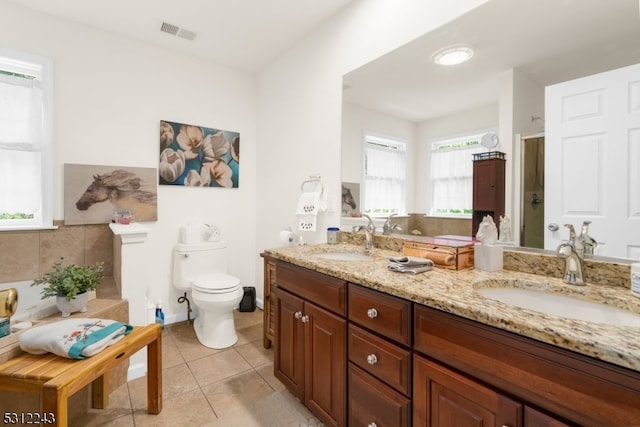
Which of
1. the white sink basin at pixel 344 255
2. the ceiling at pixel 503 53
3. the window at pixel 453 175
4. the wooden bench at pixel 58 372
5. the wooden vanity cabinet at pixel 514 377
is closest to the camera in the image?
the wooden vanity cabinet at pixel 514 377

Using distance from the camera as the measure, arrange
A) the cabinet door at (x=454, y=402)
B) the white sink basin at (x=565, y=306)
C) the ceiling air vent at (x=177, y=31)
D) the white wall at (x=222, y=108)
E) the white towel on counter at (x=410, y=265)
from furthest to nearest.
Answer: the ceiling air vent at (x=177, y=31), the white wall at (x=222, y=108), the white towel on counter at (x=410, y=265), the white sink basin at (x=565, y=306), the cabinet door at (x=454, y=402)

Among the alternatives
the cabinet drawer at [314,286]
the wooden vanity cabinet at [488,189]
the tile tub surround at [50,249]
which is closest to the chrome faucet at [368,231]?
the cabinet drawer at [314,286]

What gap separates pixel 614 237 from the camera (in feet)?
3.74

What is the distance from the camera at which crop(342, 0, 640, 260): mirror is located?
1172 millimetres

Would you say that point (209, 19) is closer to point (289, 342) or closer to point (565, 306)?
point (289, 342)

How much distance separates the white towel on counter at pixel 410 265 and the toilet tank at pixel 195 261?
203 centimetres

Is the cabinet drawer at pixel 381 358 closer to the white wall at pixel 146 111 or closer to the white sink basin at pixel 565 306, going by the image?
the white sink basin at pixel 565 306

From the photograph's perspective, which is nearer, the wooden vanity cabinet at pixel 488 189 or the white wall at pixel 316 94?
the wooden vanity cabinet at pixel 488 189

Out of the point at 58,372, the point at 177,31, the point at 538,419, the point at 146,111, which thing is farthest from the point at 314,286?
the point at 177,31

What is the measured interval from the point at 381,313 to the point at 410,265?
0.27 meters

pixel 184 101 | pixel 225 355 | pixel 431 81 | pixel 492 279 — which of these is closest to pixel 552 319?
pixel 492 279

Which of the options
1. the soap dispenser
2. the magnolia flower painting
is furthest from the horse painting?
the soap dispenser

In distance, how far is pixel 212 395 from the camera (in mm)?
1811

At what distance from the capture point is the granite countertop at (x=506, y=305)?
2.16 feet
